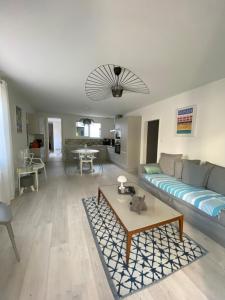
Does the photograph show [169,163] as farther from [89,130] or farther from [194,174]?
[89,130]

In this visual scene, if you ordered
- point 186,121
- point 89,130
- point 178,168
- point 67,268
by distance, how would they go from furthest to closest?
point 89,130 → point 186,121 → point 178,168 → point 67,268

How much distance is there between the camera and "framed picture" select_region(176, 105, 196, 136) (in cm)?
321

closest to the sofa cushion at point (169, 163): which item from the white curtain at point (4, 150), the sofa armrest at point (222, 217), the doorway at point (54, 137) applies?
the sofa armrest at point (222, 217)

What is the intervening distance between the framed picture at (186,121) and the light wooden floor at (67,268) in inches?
80.7

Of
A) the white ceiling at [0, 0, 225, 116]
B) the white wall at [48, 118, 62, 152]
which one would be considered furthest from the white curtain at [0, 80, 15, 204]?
the white wall at [48, 118, 62, 152]

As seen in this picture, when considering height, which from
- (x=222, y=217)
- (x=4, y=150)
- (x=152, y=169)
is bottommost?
(x=222, y=217)

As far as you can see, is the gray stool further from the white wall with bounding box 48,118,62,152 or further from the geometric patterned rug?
the white wall with bounding box 48,118,62,152

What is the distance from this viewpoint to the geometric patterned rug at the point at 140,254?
1.34 metres

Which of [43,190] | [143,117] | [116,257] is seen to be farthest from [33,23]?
[143,117]

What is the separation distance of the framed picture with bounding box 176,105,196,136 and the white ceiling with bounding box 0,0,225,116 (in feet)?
2.21

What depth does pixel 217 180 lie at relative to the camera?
2.38 meters

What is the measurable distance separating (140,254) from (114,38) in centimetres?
252

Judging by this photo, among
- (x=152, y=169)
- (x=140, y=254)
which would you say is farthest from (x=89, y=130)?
(x=140, y=254)

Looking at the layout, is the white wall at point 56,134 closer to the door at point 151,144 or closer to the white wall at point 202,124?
the door at point 151,144
